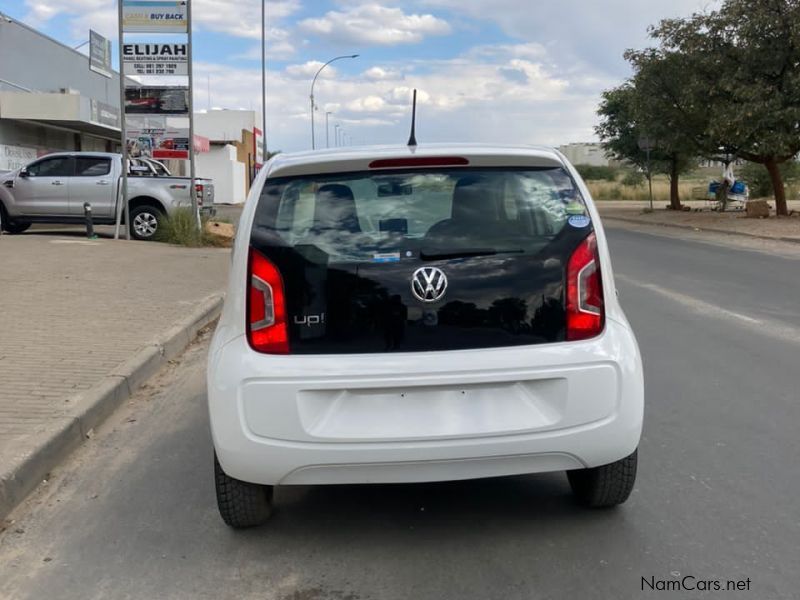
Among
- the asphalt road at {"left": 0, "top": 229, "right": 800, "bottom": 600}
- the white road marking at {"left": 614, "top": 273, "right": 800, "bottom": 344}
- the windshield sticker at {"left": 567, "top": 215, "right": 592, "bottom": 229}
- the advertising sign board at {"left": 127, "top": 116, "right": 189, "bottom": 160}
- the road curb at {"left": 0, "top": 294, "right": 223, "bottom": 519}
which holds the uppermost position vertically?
the advertising sign board at {"left": 127, "top": 116, "right": 189, "bottom": 160}

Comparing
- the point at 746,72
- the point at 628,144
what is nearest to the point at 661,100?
the point at 746,72

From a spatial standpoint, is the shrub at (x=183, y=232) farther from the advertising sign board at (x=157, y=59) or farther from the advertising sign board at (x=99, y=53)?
the advertising sign board at (x=99, y=53)

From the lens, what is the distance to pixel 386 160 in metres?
3.52

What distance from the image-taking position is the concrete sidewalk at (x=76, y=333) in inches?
183

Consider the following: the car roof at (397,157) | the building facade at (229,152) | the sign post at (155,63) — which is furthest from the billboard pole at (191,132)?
the building facade at (229,152)

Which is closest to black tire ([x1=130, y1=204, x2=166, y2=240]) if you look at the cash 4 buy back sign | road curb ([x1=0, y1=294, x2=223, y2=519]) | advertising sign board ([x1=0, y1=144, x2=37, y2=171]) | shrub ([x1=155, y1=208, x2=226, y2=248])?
shrub ([x1=155, y1=208, x2=226, y2=248])

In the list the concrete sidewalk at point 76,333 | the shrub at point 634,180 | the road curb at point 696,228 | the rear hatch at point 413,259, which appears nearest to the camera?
the rear hatch at point 413,259

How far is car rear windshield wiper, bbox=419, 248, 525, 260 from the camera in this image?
11.0ft

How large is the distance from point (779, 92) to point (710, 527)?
2129 cm

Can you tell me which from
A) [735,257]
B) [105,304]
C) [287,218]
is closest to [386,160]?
[287,218]

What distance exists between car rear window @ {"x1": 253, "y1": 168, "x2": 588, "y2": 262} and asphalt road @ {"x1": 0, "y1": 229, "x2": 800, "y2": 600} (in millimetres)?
1336

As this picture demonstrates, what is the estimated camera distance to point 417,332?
10.9 feet

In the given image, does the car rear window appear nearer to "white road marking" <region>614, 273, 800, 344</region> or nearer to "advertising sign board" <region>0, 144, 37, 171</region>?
"white road marking" <region>614, 273, 800, 344</region>

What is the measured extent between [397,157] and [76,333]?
505 cm
